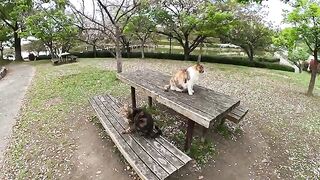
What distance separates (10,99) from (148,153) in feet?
22.4

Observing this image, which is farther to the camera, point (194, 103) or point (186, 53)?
point (186, 53)

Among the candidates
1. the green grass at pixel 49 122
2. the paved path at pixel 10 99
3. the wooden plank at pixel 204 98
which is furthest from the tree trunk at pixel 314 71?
the paved path at pixel 10 99

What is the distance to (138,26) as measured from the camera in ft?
46.5

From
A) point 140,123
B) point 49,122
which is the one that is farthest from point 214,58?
point 140,123

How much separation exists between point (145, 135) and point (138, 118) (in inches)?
12.2

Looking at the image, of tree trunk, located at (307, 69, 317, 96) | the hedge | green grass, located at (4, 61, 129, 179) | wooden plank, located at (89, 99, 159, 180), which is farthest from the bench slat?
the hedge

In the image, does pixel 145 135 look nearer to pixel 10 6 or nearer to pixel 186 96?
pixel 186 96

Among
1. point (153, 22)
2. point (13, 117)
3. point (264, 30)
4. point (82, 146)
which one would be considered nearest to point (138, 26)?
point (153, 22)

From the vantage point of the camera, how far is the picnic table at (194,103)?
3239 millimetres

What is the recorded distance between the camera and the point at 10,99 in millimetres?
7777

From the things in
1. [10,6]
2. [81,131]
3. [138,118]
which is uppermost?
[10,6]

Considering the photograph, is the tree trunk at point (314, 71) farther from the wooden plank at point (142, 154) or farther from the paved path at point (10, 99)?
the paved path at point (10, 99)

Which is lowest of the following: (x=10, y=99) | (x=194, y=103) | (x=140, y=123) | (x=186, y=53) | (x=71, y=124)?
(x=71, y=124)

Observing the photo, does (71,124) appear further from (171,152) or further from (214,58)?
(214,58)
